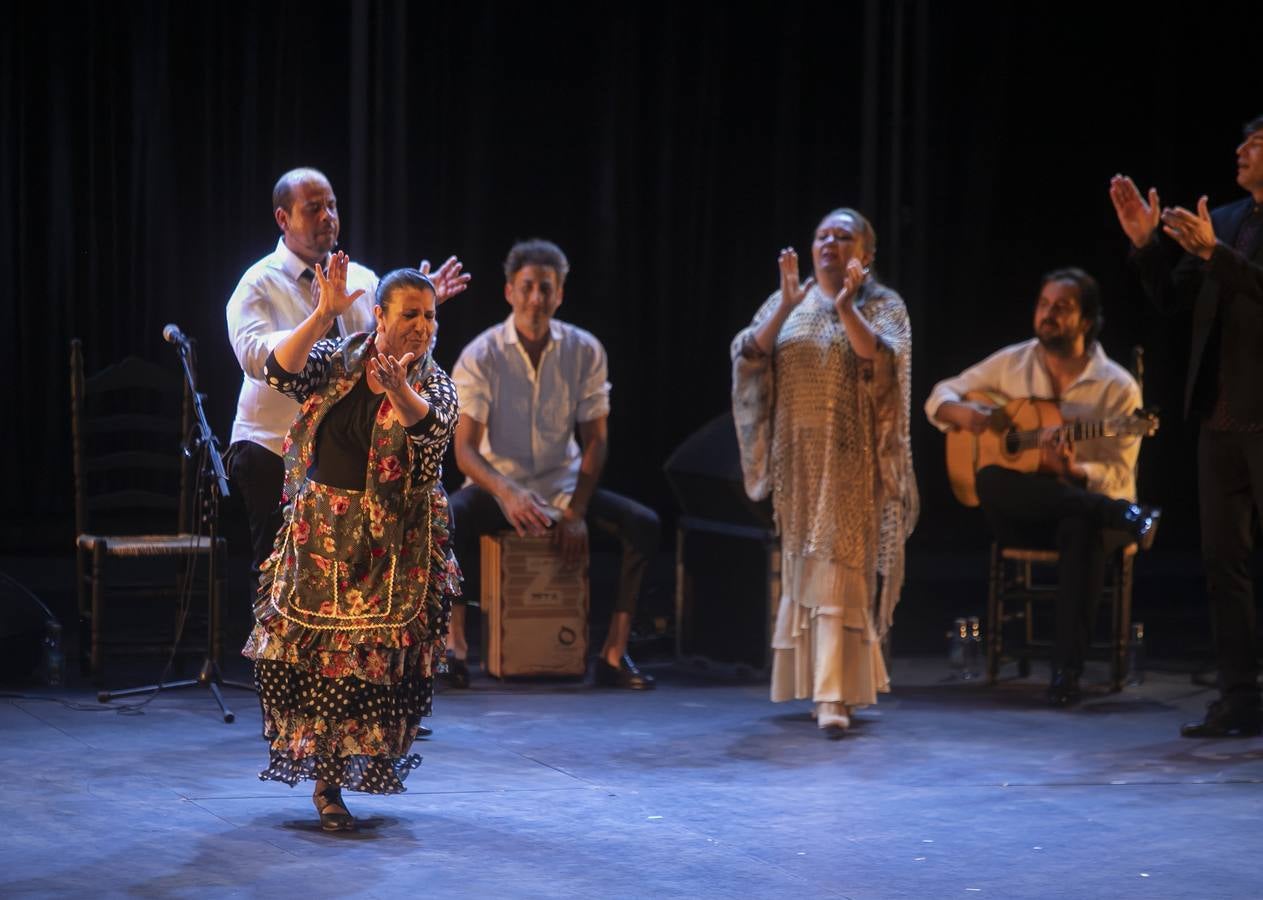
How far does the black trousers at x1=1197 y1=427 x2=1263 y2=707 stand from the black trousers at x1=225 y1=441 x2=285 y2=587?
2.62 metres

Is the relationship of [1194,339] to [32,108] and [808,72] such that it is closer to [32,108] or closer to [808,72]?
[808,72]

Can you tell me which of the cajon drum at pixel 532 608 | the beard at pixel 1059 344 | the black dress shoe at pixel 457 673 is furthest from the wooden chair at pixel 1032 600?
the black dress shoe at pixel 457 673

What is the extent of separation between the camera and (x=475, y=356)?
20.4 feet

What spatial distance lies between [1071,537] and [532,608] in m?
1.79

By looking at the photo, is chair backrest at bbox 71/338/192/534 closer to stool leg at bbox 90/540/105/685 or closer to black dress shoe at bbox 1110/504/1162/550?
stool leg at bbox 90/540/105/685

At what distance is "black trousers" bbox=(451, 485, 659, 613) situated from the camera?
616 cm

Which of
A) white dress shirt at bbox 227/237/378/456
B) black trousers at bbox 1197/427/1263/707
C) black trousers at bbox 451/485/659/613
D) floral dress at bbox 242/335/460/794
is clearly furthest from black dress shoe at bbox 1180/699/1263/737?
white dress shirt at bbox 227/237/378/456

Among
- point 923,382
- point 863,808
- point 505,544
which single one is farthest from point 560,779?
point 923,382

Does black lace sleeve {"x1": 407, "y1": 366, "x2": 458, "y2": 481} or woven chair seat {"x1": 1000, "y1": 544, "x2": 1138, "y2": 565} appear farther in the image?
woven chair seat {"x1": 1000, "y1": 544, "x2": 1138, "y2": 565}

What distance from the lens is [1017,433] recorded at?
6285mm

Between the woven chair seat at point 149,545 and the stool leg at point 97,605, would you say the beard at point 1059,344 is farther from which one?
the stool leg at point 97,605

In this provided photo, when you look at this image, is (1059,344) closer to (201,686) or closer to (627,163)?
(627,163)

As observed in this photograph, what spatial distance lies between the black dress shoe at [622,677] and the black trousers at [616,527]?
7.4 inches

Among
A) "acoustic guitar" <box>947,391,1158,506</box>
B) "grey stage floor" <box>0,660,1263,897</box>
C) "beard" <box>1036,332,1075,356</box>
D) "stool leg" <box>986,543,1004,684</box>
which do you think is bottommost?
"grey stage floor" <box>0,660,1263,897</box>
